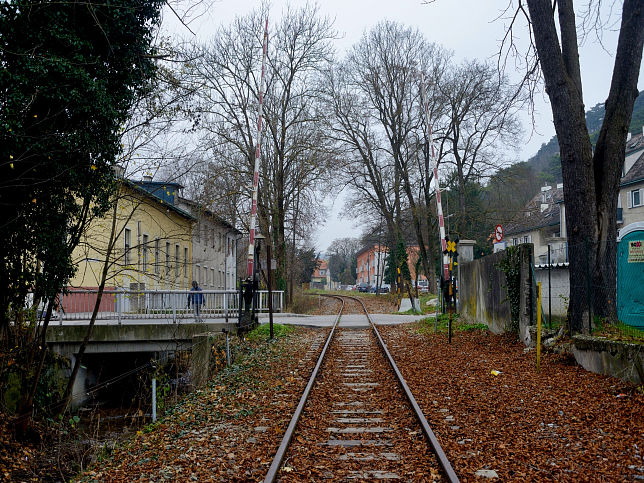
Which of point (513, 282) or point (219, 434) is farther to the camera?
point (513, 282)

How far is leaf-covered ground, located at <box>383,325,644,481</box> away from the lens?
5.59 m

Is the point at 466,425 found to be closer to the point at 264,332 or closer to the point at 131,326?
the point at 131,326

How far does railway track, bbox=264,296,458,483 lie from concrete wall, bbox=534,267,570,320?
293 inches

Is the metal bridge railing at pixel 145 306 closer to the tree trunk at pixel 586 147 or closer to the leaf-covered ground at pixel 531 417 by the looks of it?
the leaf-covered ground at pixel 531 417

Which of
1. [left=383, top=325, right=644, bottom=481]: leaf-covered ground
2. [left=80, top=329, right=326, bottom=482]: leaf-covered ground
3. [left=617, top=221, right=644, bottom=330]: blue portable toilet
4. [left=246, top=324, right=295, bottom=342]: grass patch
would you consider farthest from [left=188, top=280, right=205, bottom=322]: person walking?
[left=617, top=221, right=644, bottom=330]: blue portable toilet

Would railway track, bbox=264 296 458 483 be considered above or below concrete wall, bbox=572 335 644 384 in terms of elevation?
below

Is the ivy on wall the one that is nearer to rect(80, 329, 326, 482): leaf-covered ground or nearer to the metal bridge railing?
rect(80, 329, 326, 482): leaf-covered ground

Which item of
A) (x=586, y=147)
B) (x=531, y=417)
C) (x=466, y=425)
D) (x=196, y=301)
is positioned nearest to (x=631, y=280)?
(x=586, y=147)

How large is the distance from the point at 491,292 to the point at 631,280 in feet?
19.2

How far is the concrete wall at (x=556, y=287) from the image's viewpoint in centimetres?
1670

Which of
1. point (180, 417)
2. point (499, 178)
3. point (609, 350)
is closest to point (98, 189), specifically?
point (180, 417)

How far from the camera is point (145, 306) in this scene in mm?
18828

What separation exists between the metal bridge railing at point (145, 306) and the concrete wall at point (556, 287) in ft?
33.9

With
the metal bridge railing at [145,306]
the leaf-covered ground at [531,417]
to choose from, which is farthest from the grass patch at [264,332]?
the leaf-covered ground at [531,417]
